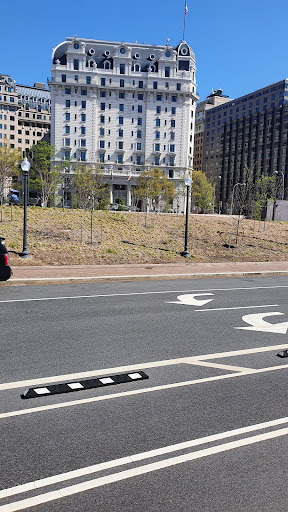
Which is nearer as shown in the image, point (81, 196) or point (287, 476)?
point (287, 476)

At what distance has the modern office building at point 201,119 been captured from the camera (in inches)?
5413

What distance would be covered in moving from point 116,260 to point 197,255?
547 centimetres

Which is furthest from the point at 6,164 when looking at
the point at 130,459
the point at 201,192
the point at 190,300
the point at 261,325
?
the point at 201,192

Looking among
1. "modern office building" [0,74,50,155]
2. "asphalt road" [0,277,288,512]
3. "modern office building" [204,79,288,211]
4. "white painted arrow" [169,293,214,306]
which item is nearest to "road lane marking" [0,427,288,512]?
"asphalt road" [0,277,288,512]

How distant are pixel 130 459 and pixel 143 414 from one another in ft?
3.05

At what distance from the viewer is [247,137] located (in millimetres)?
120375

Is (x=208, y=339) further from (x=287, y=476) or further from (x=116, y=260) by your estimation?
(x=116, y=260)

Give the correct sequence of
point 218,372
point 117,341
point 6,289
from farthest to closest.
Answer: point 6,289 < point 117,341 < point 218,372

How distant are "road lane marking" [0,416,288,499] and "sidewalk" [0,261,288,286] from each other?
34.6ft

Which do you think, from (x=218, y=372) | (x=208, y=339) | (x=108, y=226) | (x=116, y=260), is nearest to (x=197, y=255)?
(x=116, y=260)

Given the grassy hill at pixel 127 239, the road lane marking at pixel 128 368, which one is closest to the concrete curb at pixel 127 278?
the grassy hill at pixel 127 239

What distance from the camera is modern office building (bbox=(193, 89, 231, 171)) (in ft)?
451

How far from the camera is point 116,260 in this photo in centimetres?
2055

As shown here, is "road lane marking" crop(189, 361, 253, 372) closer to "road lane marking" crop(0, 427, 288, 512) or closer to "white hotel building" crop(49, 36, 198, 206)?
"road lane marking" crop(0, 427, 288, 512)
